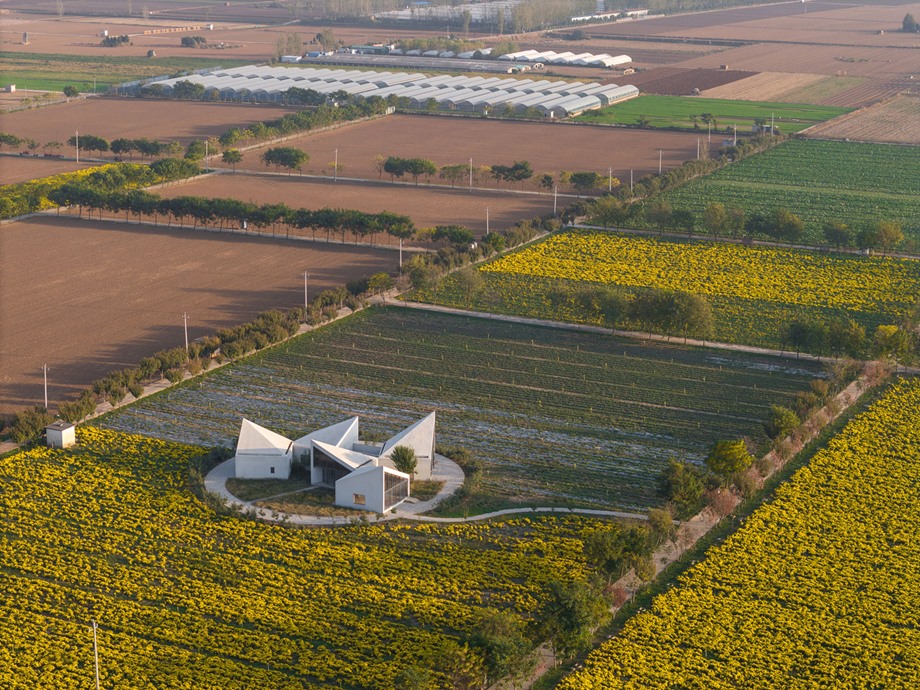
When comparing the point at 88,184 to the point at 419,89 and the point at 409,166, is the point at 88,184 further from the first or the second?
the point at 419,89

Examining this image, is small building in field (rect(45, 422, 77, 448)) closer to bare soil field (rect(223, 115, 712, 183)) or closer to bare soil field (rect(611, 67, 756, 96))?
bare soil field (rect(223, 115, 712, 183))

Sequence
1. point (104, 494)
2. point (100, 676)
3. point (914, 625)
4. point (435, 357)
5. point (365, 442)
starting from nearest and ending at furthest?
point (100, 676) → point (914, 625) → point (104, 494) → point (365, 442) → point (435, 357)

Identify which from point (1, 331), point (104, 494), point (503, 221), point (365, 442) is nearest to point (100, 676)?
point (104, 494)

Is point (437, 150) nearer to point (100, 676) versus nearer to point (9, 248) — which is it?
point (9, 248)

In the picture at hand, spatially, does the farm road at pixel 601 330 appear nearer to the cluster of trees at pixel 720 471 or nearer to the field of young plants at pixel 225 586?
the cluster of trees at pixel 720 471

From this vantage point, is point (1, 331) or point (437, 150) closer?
point (1, 331)

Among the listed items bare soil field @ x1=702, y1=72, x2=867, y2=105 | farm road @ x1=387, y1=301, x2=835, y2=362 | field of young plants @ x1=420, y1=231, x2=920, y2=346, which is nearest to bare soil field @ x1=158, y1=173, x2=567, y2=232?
field of young plants @ x1=420, y1=231, x2=920, y2=346

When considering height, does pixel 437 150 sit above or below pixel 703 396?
above
